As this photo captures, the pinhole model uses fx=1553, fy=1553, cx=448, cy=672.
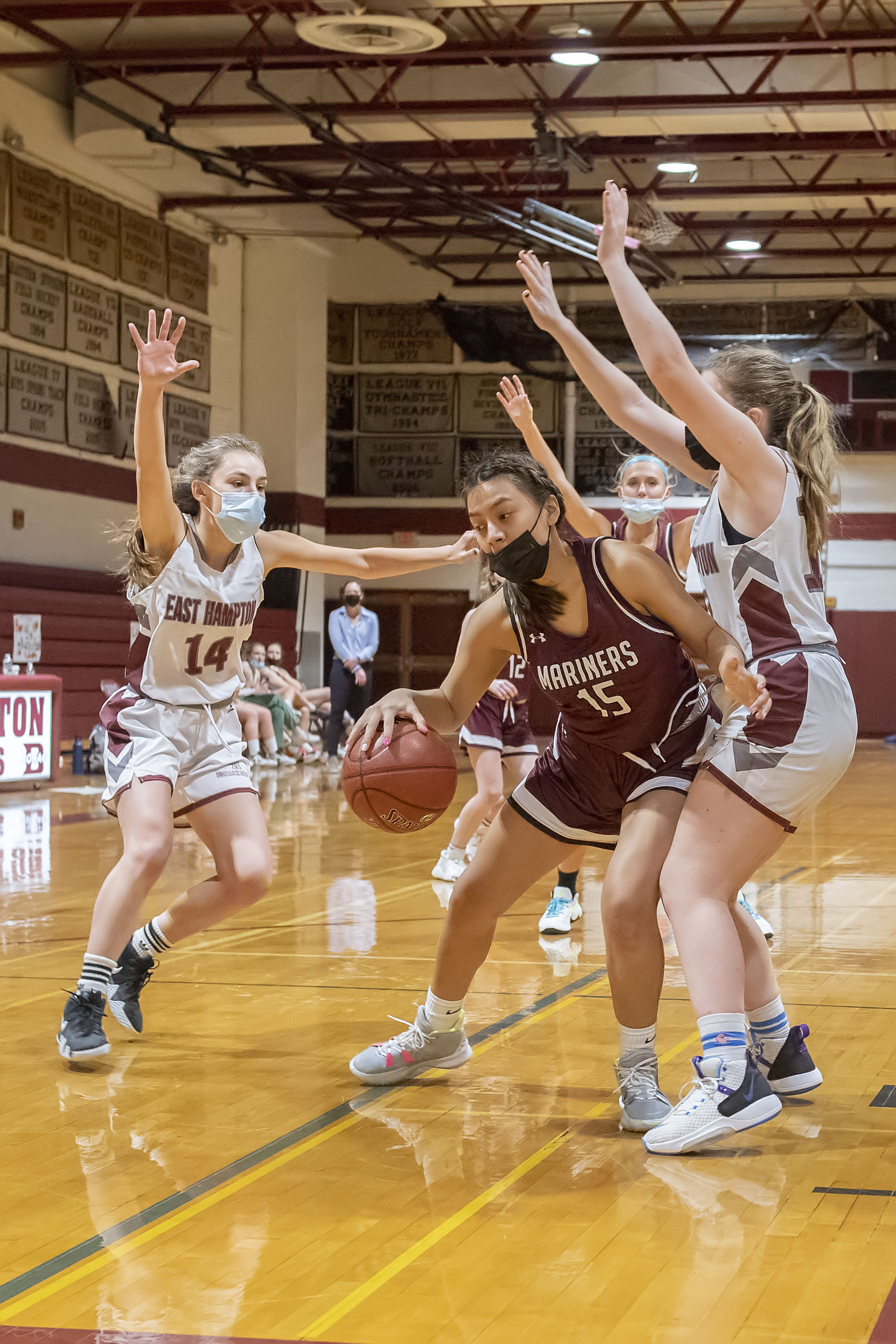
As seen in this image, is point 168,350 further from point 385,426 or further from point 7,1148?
point 385,426

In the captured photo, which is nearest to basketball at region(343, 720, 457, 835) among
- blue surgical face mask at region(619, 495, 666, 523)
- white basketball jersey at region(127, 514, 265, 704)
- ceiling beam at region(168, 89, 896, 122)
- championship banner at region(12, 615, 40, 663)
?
white basketball jersey at region(127, 514, 265, 704)

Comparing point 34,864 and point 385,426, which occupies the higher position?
point 385,426

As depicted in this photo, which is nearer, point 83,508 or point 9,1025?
point 9,1025

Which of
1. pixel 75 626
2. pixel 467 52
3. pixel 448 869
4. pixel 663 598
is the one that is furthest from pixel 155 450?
pixel 75 626

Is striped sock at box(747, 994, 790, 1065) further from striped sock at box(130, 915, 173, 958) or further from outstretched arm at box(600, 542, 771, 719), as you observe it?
striped sock at box(130, 915, 173, 958)

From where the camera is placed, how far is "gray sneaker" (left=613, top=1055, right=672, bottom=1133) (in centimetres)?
334

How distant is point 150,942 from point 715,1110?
1.77 m

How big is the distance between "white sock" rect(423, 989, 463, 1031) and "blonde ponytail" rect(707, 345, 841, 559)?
138 cm

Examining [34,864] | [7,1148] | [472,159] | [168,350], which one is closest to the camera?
[7,1148]

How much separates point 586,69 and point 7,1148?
13501 millimetres

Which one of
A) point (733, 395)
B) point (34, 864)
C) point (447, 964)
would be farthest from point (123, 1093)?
point (34, 864)

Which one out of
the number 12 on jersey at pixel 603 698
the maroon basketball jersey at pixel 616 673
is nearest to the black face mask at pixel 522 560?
the maroon basketball jersey at pixel 616 673

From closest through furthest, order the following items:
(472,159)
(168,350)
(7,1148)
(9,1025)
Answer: (7,1148) → (168,350) → (9,1025) → (472,159)

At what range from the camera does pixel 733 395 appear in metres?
3.34
